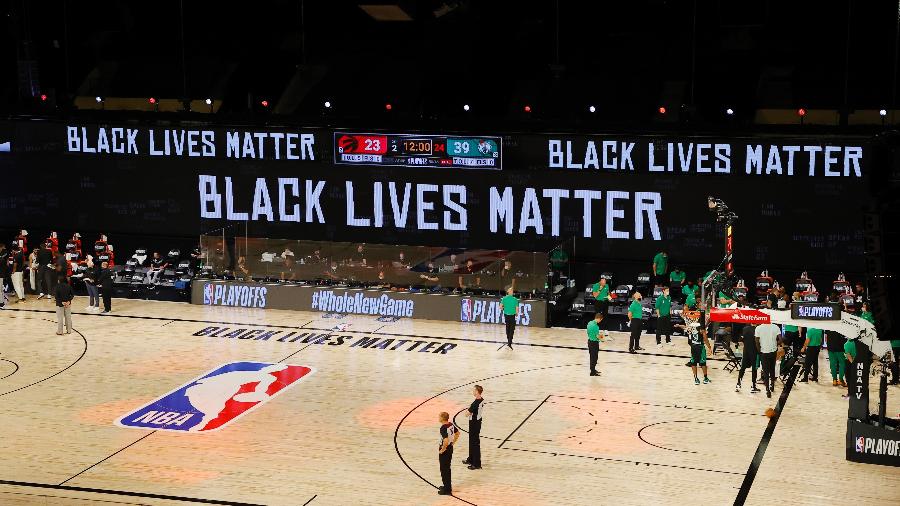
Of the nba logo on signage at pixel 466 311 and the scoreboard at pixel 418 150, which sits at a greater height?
the scoreboard at pixel 418 150

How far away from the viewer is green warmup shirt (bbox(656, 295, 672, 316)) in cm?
2970

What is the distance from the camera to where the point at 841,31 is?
117 feet

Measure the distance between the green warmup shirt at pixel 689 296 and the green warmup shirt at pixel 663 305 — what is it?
46 centimetres

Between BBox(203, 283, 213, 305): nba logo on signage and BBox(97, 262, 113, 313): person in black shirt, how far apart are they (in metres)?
2.65

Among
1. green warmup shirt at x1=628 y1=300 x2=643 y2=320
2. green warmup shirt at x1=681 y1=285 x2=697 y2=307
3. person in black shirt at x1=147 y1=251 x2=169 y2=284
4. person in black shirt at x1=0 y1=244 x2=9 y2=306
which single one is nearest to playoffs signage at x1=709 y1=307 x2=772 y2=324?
green warmup shirt at x1=628 y1=300 x2=643 y2=320

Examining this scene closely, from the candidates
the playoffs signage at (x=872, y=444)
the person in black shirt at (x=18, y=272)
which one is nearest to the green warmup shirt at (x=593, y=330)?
the playoffs signage at (x=872, y=444)

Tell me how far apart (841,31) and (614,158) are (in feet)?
30.1

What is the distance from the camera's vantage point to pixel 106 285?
111 ft

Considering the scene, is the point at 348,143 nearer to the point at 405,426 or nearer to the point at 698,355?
the point at 698,355

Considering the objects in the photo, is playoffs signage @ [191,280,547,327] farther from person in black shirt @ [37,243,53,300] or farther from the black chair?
the black chair

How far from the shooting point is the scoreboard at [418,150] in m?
33.1

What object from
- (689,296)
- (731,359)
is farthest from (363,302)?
(731,359)

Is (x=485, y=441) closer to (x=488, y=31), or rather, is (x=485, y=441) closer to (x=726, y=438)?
(x=726, y=438)

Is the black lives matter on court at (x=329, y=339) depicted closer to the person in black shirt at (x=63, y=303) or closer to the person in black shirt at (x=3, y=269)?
the person in black shirt at (x=63, y=303)
